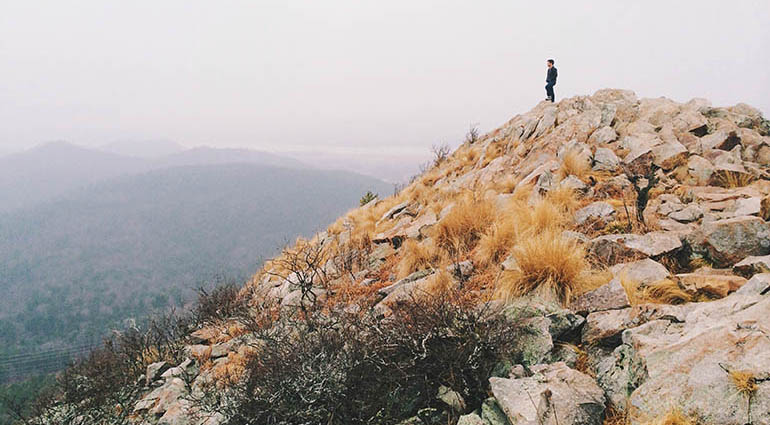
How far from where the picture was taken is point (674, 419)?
229 cm

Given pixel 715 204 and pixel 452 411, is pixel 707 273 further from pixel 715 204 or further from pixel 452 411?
pixel 452 411

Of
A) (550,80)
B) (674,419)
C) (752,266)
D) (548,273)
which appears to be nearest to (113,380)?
(548,273)

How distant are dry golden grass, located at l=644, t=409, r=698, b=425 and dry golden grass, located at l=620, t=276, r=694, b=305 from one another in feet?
4.42

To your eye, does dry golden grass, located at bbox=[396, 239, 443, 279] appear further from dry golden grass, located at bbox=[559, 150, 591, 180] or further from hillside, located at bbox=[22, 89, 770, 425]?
dry golden grass, located at bbox=[559, 150, 591, 180]

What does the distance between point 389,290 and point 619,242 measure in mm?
3361

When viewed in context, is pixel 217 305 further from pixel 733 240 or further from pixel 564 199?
pixel 733 240

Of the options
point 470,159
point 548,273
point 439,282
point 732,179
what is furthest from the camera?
point 470,159

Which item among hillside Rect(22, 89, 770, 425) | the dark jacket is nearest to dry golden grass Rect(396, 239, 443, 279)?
hillside Rect(22, 89, 770, 425)

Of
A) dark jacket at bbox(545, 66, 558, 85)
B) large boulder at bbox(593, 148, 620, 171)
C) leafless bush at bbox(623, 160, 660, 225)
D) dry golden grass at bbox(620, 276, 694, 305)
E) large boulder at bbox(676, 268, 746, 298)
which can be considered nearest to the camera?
large boulder at bbox(676, 268, 746, 298)

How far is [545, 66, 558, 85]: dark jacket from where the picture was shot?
14.1 m

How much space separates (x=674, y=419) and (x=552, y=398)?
72cm

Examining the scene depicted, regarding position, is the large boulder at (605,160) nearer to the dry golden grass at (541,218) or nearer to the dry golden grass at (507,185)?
the dry golden grass at (507,185)

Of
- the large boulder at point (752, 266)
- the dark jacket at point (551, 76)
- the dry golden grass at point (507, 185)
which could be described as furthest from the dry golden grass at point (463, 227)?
the dark jacket at point (551, 76)

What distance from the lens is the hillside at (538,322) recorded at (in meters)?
2.66
